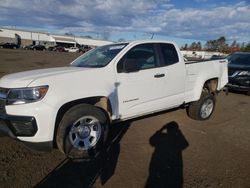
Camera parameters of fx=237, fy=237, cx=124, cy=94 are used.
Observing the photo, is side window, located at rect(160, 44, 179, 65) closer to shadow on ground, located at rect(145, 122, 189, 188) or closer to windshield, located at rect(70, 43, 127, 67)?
windshield, located at rect(70, 43, 127, 67)

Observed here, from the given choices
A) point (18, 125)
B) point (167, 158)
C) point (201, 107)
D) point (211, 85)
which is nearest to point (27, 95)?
point (18, 125)

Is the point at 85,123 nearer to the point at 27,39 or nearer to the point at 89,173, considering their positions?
the point at 89,173

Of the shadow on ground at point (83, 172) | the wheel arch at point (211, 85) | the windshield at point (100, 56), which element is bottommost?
the shadow on ground at point (83, 172)

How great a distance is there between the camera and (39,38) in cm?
8994

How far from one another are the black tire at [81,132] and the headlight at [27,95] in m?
0.52

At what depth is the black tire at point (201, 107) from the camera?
19.4ft

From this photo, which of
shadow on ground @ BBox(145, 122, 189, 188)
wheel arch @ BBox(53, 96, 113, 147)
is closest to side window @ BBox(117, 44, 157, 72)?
wheel arch @ BBox(53, 96, 113, 147)

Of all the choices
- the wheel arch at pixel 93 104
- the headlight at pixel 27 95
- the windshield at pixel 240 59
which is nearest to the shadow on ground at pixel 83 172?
the wheel arch at pixel 93 104

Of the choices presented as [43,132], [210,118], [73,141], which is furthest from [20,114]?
[210,118]

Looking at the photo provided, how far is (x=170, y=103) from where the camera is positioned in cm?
520

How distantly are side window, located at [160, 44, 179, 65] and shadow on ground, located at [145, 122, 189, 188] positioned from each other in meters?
1.55

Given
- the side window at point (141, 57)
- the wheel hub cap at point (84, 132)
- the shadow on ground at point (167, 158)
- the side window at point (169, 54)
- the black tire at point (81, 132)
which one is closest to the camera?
the shadow on ground at point (167, 158)

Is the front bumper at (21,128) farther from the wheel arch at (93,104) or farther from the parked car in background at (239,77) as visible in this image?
the parked car in background at (239,77)

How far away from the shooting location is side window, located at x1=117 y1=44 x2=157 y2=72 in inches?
169
